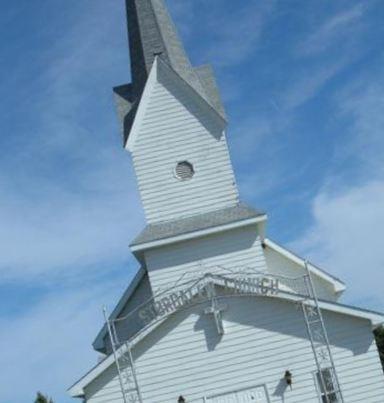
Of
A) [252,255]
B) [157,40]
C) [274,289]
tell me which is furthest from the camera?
[157,40]

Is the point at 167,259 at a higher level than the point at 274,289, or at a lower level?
higher

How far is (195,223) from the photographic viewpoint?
78.1 feet

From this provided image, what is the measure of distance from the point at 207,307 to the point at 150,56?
9.83 meters

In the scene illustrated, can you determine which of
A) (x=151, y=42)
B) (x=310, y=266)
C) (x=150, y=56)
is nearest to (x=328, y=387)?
(x=310, y=266)

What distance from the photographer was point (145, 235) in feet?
77.8

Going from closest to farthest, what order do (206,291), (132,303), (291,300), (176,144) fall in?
(291,300) < (206,291) < (176,144) < (132,303)

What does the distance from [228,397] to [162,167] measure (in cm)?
767

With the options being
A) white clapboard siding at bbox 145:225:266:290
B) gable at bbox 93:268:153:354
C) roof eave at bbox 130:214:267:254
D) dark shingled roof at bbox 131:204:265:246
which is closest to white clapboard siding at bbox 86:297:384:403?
white clapboard siding at bbox 145:225:266:290

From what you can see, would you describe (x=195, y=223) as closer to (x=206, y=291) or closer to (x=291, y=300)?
(x=206, y=291)

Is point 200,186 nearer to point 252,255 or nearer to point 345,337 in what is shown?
point 252,255

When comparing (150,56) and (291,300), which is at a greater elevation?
(150,56)

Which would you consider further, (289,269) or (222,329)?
(289,269)

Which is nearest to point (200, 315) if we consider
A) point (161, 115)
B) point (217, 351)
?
point (217, 351)

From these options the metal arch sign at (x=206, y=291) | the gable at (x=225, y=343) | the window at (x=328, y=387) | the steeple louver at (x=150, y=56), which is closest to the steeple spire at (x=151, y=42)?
the steeple louver at (x=150, y=56)
